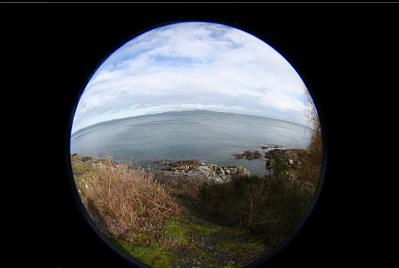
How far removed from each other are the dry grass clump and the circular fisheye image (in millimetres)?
16

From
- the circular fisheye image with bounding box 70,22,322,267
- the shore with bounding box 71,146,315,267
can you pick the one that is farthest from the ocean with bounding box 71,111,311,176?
the shore with bounding box 71,146,315,267

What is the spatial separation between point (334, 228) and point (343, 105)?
1.63 feet

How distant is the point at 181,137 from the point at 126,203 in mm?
2152

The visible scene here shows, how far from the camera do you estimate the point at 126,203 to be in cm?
493

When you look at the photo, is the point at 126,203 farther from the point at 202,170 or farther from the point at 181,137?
the point at 181,137

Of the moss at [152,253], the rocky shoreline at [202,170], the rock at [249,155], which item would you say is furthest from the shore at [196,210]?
the rock at [249,155]

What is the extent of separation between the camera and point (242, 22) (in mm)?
1252

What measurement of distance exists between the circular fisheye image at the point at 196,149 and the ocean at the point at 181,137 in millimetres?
21

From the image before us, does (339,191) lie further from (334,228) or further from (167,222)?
(167,222)

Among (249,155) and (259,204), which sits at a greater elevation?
(249,155)

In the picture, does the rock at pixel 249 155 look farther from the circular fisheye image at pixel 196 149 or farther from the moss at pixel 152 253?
the moss at pixel 152 253

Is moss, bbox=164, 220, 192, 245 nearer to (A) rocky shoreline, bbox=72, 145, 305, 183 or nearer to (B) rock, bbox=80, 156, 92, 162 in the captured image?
(A) rocky shoreline, bbox=72, 145, 305, 183

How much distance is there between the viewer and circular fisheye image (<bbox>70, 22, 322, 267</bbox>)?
4734mm

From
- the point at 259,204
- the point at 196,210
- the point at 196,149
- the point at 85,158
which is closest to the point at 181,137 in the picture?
the point at 196,149
